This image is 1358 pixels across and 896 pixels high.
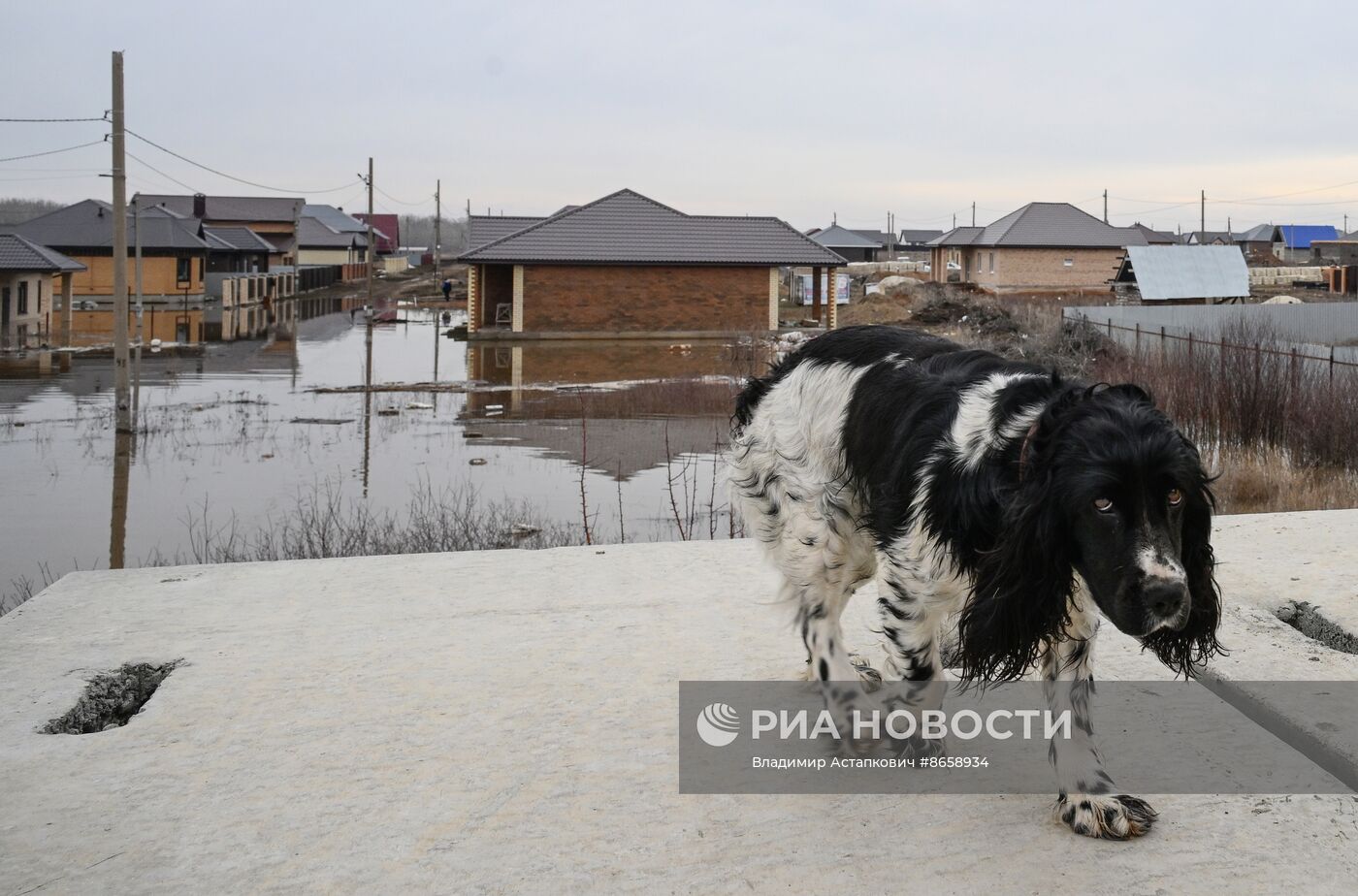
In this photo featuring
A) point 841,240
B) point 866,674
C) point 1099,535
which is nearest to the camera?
point 1099,535

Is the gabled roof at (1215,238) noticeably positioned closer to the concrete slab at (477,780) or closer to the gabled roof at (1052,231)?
the gabled roof at (1052,231)

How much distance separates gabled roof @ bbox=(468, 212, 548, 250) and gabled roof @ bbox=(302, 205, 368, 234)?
69.2 m

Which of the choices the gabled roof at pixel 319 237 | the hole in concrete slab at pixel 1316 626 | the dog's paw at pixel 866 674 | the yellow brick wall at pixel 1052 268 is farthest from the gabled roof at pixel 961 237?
the dog's paw at pixel 866 674

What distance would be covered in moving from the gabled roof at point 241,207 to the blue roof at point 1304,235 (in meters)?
84.9

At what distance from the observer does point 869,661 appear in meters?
5.53

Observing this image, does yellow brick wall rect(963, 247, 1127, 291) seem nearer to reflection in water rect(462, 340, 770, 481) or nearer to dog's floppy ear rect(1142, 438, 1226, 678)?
reflection in water rect(462, 340, 770, 481)

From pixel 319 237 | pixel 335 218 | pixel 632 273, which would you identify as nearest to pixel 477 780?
pixel 632 273

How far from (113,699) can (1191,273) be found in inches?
1772

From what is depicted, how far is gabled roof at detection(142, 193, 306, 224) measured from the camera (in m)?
94.9

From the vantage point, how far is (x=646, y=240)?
159 ft

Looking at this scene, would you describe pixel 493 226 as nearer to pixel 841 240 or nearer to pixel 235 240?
pixel 235 240

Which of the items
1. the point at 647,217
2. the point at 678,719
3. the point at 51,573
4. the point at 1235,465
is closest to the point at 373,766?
the point at 678,719

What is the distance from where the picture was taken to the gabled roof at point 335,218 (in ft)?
396

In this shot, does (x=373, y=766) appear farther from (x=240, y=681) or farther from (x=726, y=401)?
(x=726, y=401)
